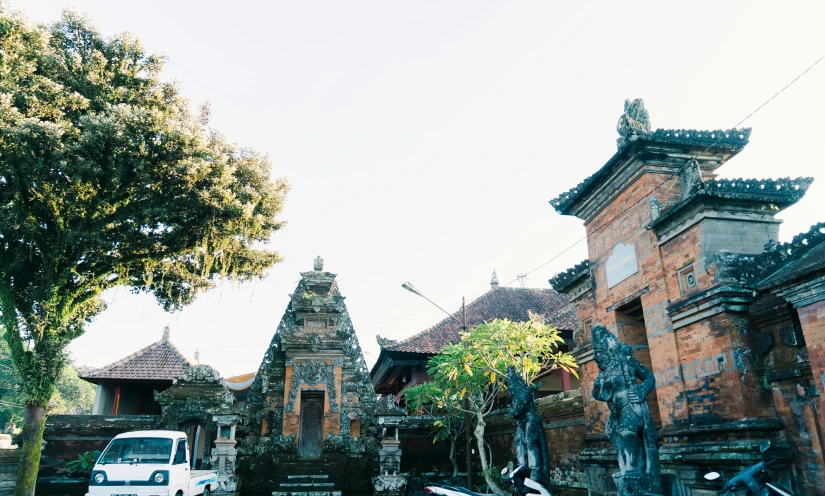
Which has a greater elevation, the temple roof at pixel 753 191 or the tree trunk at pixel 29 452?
the temple roof at pixel 753 191

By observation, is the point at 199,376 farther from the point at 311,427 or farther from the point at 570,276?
the point at 570,276

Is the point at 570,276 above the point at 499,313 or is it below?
below

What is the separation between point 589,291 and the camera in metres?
11.3

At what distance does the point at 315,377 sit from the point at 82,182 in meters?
9.43

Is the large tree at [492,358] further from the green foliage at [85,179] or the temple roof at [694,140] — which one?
the green foliage at [85,179]

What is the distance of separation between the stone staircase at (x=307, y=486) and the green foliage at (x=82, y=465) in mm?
5566

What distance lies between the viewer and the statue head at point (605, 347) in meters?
7.31

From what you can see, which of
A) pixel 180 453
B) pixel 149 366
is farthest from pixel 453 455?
pixel 149 366

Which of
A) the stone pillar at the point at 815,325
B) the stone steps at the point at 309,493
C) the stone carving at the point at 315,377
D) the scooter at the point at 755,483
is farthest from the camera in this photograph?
the stone carving at the point at 315,377

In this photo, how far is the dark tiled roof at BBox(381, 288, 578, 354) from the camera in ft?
62.9

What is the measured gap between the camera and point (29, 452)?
1232cm

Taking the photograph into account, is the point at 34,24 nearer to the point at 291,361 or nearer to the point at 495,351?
the point at 291,361

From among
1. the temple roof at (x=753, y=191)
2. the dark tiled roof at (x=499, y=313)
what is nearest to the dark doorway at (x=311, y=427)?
the dark tiled roof at (x=499, y=313)

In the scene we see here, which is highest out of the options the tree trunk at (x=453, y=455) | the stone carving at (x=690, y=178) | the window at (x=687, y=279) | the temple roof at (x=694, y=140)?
the temple roof at (x=694, y=140)
